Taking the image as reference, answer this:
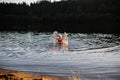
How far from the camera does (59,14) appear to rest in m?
116

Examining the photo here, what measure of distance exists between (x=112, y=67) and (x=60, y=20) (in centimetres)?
10033

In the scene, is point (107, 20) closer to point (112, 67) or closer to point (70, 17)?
point (70, 17)

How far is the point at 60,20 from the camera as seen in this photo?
11481cm

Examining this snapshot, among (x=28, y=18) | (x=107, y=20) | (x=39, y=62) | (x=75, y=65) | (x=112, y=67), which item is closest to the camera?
(x=112, y=67)

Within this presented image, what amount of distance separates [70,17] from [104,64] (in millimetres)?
95657

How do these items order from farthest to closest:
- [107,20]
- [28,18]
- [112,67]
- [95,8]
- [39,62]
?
[28,18], [95,8], [107,20], [39,62], [112,67]

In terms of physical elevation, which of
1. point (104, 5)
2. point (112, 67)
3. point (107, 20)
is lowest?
point (112, 67)

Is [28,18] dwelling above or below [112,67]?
above

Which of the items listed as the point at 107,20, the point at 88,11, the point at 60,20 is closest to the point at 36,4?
the point at 60,20

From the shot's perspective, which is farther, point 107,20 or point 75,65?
point 107,20

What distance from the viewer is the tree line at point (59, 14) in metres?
96.6

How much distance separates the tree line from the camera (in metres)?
96.6

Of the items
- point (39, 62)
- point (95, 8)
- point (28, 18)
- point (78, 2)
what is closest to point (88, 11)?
point (95, 8)

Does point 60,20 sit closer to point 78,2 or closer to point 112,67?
point 78,2
